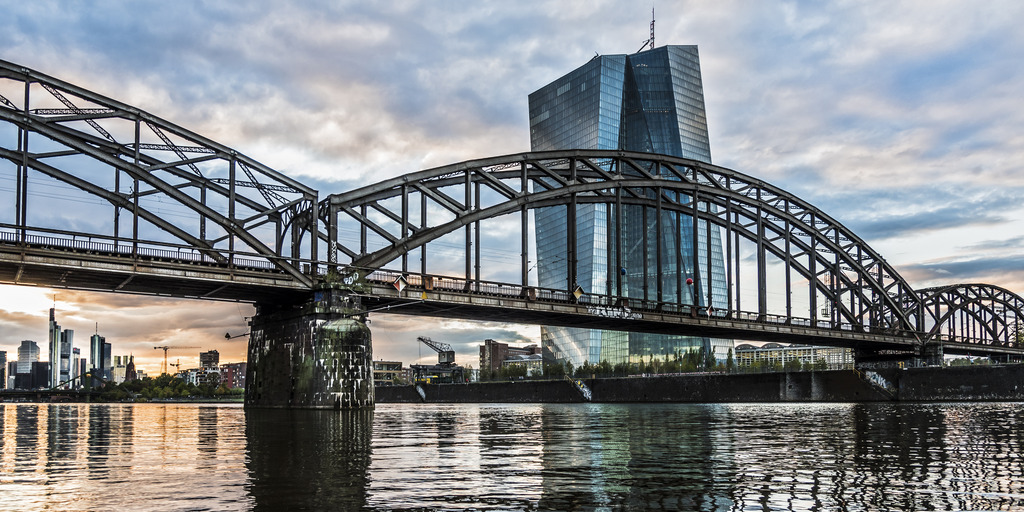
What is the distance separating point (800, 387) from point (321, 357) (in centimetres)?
6054

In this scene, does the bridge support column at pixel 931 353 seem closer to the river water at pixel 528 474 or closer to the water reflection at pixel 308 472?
the river water at pixel 528 474

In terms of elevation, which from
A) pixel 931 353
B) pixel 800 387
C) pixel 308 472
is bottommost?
pixel 800 387

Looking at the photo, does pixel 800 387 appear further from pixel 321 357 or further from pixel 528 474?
pixel 528 474

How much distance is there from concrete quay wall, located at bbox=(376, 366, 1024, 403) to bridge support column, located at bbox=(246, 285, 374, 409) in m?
54.9

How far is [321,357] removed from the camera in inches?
2507

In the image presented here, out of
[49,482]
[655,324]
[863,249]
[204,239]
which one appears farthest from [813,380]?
[49,482]

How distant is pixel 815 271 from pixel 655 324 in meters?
38.3

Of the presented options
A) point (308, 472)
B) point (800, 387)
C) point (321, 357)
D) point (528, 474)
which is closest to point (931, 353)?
point (800, 387)

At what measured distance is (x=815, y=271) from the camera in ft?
401

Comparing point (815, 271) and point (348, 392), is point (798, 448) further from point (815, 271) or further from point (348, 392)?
point (815, 271)

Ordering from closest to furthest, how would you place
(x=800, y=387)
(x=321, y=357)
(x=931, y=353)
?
(x=321, y=357)
(x=800, y=387)
(x=931, y=353)

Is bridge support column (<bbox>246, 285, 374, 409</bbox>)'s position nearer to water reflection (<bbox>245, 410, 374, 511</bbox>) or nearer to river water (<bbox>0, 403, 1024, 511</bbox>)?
water reflection (<bbox>245, 410, 374, 511</bbox>)

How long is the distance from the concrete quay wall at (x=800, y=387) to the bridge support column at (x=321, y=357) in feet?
180

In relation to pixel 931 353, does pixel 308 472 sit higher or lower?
higher
